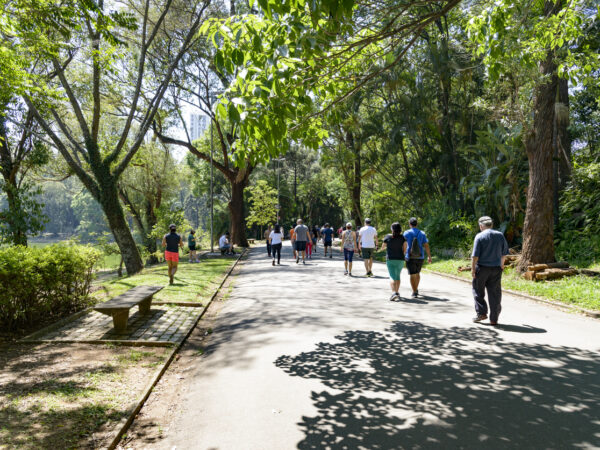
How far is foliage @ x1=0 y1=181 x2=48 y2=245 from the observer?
14.7 metres

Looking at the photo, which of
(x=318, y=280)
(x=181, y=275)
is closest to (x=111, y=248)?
(x=181, y=275)

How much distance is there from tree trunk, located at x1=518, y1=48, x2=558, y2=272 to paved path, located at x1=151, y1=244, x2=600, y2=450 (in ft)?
13.3

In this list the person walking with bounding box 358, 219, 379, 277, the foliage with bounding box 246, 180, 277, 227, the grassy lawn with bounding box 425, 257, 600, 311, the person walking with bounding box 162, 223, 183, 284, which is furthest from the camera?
the foliage with bounding box 246, 180, 277, 227

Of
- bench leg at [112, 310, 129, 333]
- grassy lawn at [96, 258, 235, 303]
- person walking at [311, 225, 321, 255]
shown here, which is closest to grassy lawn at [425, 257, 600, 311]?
grassy lawn at [96, 258, 235, 303]

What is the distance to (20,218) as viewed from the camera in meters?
14.8

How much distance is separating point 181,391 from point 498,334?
4.72m

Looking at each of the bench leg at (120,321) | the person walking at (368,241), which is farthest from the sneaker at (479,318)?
the person walking at (368,241)

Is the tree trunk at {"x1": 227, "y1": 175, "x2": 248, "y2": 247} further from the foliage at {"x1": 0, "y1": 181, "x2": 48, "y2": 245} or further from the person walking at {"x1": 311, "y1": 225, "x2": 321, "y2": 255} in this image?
the foliage at {"x1": 0, "y1": 181, "x2": 48, "y2": 245}

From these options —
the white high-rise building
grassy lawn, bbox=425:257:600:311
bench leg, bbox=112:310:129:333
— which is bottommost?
bench leg, bbox=112:310:129:333

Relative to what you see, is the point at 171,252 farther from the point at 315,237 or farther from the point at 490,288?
the point at 315,237

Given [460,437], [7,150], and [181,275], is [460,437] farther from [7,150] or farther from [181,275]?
[7,150]

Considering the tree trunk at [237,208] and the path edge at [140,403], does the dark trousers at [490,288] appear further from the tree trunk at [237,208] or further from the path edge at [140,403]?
the tree trunk at [237,208]

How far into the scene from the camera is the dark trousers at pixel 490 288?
7.32 metres

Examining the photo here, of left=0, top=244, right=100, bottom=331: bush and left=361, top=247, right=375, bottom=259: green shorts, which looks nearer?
left=0, top=244, right=100, bottom=331: bush
